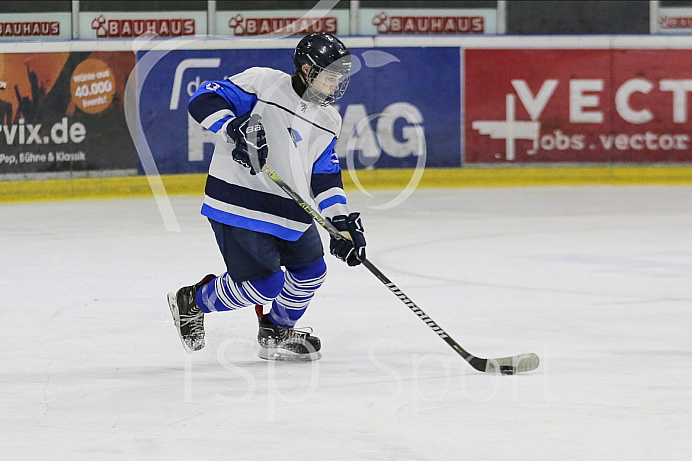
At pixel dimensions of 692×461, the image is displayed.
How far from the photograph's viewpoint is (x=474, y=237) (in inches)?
267

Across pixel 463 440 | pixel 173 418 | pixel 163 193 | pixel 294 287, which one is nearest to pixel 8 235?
pixel 163 193

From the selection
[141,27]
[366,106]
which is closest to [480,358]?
[366,106]

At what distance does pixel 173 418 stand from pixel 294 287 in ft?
2.72

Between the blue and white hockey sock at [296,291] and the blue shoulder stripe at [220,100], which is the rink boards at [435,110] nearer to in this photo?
the blue and white hockey sock at [296,291]

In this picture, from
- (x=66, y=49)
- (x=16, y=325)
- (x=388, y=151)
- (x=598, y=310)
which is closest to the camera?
(x=16, y=325)

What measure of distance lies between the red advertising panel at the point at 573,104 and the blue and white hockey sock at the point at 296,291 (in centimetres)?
622

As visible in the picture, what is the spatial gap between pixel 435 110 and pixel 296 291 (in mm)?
6254

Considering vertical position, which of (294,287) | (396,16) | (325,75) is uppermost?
(396,16)

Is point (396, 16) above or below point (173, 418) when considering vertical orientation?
above

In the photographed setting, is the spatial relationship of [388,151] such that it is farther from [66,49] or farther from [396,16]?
[66,49]

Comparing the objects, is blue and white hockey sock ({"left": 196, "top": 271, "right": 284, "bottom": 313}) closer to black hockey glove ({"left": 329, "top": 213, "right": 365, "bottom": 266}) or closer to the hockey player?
the hockey player

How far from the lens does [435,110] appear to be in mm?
9773

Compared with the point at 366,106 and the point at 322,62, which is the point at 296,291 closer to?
the point at 322,62

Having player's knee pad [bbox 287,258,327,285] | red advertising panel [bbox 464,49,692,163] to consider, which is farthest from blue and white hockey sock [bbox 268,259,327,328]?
red advertising panel [bbox 464,49,692,163]
